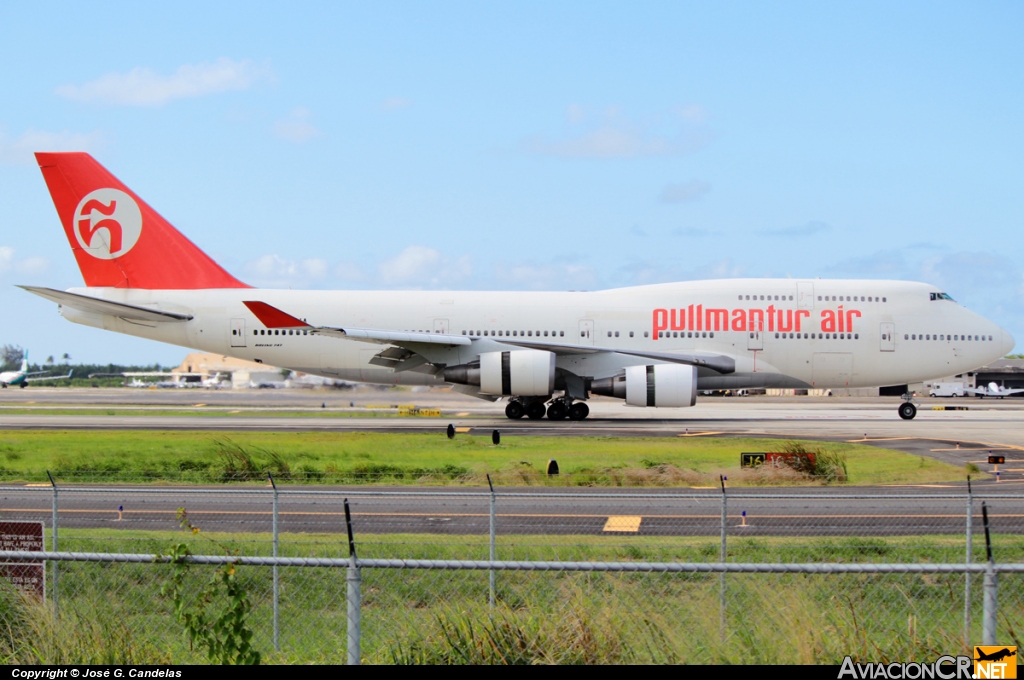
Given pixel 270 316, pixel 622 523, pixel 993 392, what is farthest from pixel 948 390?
pixel 622 523

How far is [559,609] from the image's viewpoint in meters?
7.64

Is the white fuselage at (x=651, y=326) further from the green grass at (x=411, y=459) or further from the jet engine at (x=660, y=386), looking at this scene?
the green grass at (x=411, y=459)

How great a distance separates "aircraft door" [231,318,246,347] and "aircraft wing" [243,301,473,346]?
1639 mm

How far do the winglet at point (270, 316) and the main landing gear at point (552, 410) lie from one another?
829 centimetres

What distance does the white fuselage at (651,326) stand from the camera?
33.7 metres

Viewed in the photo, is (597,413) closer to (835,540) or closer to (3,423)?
(3,423)

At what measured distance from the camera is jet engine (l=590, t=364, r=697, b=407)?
31172 millimetres

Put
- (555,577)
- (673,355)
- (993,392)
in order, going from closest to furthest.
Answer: (555,577) < (673,355) < (993,392)

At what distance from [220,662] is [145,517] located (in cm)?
792

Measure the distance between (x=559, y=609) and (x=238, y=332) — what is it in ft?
92.7

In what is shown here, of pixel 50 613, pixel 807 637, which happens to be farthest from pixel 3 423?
pixel 807 637

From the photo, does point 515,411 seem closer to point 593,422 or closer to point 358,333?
point 593,422

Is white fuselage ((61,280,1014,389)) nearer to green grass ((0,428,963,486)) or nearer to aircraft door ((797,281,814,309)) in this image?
aircraft door ((797,281,814,309))

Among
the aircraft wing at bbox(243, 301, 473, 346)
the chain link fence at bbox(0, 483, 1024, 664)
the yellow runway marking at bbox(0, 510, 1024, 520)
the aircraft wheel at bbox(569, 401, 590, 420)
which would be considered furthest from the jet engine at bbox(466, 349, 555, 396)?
the yellow runway marking at bbox(0, 510, 1024, 520)
